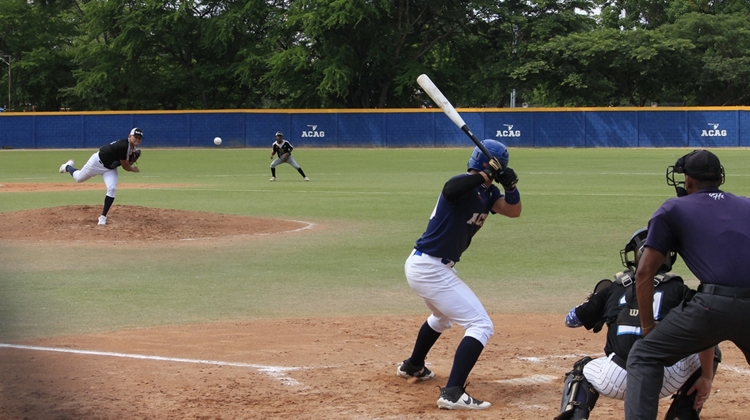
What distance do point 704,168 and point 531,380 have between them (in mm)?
2580

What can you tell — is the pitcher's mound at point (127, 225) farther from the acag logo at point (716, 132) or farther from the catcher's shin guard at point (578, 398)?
the acag logo at point (716, 132)

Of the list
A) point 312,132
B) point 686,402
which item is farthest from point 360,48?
point 686,402

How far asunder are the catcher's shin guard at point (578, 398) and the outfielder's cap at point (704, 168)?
1270mm

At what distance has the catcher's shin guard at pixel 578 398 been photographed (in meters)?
4.97

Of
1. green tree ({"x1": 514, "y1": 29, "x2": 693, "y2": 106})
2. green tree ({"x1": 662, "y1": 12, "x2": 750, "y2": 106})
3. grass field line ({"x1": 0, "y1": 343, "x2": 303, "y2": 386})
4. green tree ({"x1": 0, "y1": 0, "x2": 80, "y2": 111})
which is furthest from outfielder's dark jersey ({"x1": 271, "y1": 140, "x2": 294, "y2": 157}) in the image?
green tree ({"x1": 0, "y1": 0, "x2": 80, "y2": 111})

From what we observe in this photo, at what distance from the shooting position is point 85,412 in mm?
5859

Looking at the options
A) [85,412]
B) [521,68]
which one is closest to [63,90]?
[521,68]

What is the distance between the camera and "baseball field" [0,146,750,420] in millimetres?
6250

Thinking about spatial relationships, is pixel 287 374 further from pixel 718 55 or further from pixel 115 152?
pixel 718 55

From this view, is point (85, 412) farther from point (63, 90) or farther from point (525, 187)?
point (63, 90)

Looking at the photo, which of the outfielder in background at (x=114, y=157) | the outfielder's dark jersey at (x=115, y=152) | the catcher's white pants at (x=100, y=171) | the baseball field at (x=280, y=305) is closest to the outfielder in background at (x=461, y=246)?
the baseball field at (x=280, y=305)

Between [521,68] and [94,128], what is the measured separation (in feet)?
90.0

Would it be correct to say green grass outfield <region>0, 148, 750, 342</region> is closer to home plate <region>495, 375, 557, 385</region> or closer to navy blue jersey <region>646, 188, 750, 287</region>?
home plate <region>495, 375, 557, 385</region>

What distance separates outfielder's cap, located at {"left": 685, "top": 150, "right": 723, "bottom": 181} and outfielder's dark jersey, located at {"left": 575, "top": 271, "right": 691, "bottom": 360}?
0.63 m
